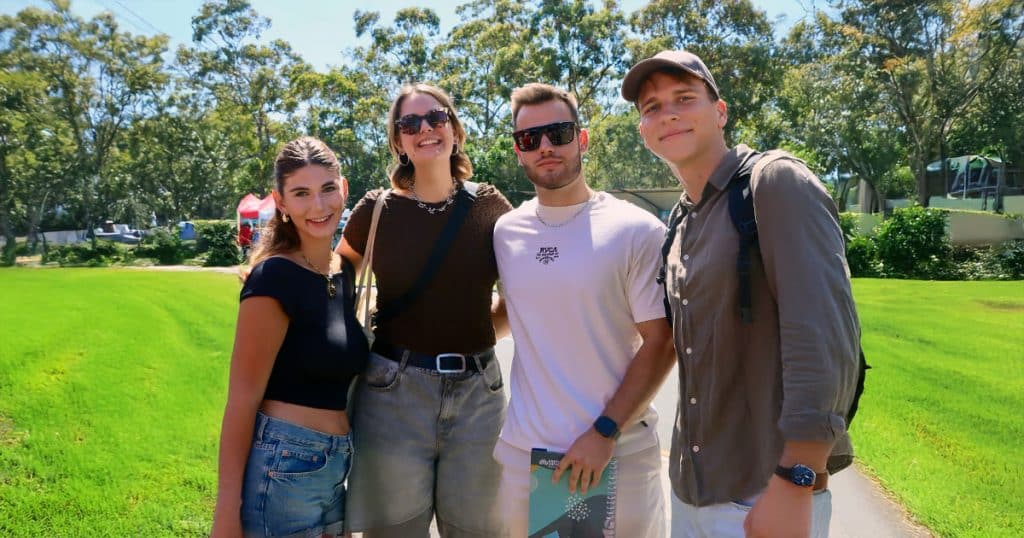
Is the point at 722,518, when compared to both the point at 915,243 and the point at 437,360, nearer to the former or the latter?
the point at 437,360

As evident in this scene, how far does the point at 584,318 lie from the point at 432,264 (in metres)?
0.74

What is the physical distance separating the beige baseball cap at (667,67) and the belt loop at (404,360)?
4.43ft

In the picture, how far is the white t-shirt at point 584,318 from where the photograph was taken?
2381 millimetres

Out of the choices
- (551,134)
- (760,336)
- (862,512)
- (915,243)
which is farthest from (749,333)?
(915,243)

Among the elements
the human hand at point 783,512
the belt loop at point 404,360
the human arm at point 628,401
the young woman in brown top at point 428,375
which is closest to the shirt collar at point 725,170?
the human arm at point 628,401

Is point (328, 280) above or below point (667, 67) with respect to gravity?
below

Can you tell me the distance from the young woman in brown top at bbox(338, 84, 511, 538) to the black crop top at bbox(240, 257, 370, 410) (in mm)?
228

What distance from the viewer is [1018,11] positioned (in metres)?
25.6

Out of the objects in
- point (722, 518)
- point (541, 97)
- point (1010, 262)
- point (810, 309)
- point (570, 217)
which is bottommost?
point (1010, 262)

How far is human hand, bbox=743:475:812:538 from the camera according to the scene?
171cm

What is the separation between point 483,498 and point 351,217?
1363 mm

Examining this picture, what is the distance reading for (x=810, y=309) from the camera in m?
1.69

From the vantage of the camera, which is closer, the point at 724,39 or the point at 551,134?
the point at 551,134

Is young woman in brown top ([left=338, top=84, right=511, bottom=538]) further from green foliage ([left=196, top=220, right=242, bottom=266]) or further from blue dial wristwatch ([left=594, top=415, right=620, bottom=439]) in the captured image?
green foliage ([left=196, top=220, right=242, bottom=266])
